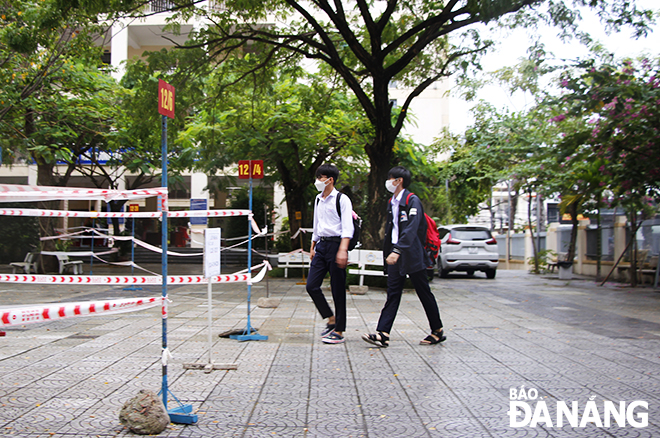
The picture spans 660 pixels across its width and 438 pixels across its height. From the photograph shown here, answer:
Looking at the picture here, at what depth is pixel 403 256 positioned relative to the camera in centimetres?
641

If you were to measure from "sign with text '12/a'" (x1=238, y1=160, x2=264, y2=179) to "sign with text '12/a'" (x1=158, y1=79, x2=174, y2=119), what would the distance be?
11.1 feet

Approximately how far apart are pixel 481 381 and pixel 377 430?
1600 mm

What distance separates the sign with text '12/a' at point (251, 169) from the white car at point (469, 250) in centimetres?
1215

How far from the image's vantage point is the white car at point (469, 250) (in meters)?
18.9

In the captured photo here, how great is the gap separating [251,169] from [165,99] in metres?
3.52

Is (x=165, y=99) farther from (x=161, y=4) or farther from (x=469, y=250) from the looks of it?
(x=469, y=250)

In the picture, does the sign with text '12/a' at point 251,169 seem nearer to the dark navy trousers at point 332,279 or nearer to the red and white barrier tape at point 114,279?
the red and white barrier tape at point 114,279

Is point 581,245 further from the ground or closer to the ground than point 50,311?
closer to the ground

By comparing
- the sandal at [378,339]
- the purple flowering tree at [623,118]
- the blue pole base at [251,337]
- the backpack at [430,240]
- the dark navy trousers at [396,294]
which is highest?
the purple flowering tree at [623,118]

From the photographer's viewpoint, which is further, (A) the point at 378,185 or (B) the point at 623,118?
(A) the point at 378,185

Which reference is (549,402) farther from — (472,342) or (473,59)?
(473,59)

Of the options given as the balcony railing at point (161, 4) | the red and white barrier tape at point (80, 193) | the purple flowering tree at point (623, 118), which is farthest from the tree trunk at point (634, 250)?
the red and white barrier tape at point (80, 193)

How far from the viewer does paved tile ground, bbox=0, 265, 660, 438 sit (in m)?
3.80

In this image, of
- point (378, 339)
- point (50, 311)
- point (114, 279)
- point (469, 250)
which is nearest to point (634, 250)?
point (469, 250)
